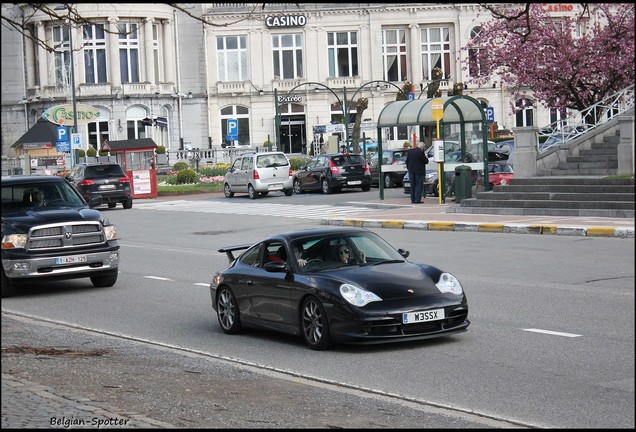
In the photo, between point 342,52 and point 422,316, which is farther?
point 342,52

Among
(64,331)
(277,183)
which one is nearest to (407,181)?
(277,183)

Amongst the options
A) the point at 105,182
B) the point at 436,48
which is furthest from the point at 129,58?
the point at 105,182

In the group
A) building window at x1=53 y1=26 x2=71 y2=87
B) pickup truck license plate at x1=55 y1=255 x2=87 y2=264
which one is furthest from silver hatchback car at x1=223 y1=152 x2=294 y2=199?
building window at x1=53 y1=26 x2=71 y2=87

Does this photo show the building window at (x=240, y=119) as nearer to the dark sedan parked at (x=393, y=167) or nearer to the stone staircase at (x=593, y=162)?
the dark sedan parked at (x=393, y=167)

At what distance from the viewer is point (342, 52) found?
8525cm

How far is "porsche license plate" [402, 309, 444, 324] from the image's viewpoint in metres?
11.9

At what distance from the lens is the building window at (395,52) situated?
3366 inches

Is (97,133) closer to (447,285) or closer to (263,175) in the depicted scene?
(263,175)

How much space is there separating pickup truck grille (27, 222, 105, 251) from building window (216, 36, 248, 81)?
67.9 meters

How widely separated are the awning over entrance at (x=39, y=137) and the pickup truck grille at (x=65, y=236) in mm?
44277

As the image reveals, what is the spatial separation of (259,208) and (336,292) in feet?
95.6

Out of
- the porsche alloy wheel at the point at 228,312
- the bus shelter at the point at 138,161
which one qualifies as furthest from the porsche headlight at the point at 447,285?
the bus shelter at the point at 138,161

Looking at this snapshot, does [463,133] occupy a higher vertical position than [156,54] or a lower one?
lower

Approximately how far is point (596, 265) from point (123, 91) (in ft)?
217
